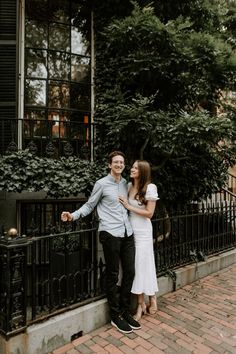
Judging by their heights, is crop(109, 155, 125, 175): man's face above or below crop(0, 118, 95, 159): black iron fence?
below

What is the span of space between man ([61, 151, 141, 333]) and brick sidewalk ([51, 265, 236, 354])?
21 cm

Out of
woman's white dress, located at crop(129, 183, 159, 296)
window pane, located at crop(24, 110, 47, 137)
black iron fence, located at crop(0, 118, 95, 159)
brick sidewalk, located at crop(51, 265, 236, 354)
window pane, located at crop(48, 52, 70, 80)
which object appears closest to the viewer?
brick sidewalk, located at crop(51, 265, 236, 354)

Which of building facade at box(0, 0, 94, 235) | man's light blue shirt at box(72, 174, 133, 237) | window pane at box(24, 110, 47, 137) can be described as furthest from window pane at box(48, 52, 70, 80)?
man's light blue shirt at box(72, 174, 133, 237)

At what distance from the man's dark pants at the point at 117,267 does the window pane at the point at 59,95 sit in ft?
11.3

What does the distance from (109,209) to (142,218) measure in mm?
475

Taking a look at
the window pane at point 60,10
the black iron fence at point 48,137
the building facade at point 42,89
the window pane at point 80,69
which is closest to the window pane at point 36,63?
the building facade at point 42,89

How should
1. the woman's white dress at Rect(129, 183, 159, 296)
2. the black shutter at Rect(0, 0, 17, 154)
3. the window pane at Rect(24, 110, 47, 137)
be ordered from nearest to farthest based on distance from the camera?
1. the woman's white dress at Rect(129, 183, 159, 296)
2. the black shutter at Rect(0, 0, 17, 154)
3. the window pane at Rect(24, 110, 47, 137)

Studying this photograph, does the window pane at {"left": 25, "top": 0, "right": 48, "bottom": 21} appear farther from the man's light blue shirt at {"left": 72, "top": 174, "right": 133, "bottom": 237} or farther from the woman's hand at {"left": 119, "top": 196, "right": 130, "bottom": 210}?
the woman's hand at {"left": 119, "top": 196, "right": 130, "bottom": 210}

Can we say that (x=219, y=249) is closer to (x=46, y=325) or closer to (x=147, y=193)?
(x=147, y=193)

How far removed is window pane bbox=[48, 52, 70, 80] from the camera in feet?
20.4

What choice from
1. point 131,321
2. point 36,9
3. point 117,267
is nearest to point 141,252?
point 117,267

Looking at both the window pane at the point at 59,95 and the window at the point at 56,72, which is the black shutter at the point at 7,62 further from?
the window pane at the point at 59,95

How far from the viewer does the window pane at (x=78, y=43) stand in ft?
21.2

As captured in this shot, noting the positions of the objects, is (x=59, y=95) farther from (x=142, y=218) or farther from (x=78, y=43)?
(x=142, y=218)
